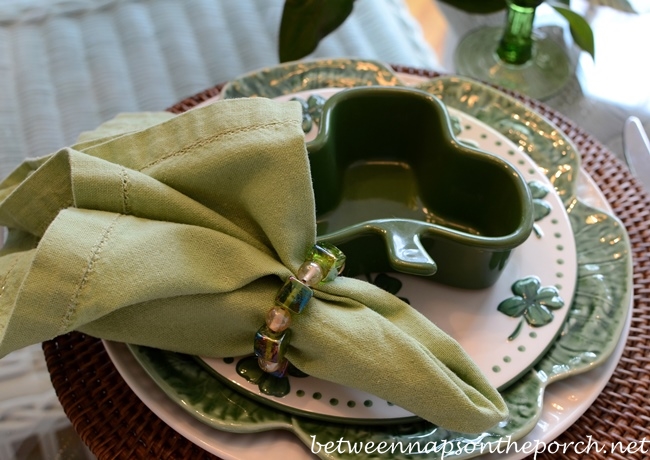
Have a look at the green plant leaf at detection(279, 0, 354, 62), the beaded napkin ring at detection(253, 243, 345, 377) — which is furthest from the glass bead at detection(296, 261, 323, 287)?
the green plant leaf at detection(279, 0, 354, 62)

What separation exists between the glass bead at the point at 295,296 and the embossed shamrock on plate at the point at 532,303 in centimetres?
12

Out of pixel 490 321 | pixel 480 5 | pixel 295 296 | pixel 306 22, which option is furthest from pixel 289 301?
pixel 480 5

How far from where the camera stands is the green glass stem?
53 cm

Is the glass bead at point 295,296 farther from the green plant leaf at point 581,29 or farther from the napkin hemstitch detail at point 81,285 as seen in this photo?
the green plant leaf at point 581,29

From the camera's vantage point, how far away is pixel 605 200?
428 mm

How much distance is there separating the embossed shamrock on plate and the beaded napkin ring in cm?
11

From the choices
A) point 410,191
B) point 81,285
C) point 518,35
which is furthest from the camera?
point 518,35

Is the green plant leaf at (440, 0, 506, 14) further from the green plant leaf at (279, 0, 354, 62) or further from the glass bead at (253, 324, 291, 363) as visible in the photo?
the glass bead at (253, 324, 291, 363)

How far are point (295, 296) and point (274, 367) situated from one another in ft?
0.13

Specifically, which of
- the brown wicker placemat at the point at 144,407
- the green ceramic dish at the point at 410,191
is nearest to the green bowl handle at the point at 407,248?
the green ceramic dish at the point at 410,191

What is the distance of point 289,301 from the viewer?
0.99ft

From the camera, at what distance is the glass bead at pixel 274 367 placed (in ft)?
1.03

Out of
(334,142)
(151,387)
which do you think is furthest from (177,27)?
(151,387)

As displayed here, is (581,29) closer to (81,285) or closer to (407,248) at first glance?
(407,248)
